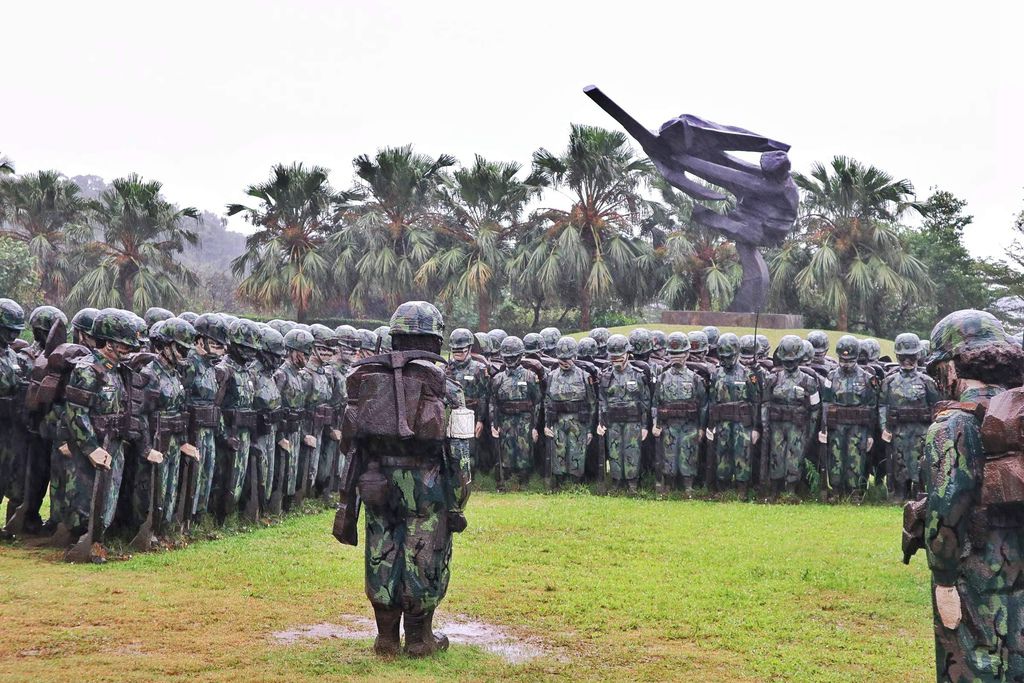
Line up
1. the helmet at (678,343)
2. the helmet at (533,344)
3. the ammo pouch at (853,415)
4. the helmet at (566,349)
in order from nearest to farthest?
the ammo pouch at (853,415) < the helmet at (678,343) < the helmet at (566,349) < the helmet at (533,344)

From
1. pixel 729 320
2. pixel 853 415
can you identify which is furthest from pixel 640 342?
pixel 729 320

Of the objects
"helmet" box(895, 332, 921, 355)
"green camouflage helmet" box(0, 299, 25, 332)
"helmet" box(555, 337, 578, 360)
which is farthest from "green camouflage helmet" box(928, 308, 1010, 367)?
"helmet" box(555, 337, 578, 360)

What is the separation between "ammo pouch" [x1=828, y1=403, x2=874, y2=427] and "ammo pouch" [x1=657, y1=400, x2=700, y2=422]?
1927mm

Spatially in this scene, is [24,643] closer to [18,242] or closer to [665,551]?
[665,551]

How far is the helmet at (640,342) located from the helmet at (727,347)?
1.58m

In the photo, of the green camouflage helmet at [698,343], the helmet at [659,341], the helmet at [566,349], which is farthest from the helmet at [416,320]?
the helmet at [659,341]

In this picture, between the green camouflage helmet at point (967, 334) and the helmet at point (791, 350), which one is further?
the helmet at point (791, 350)

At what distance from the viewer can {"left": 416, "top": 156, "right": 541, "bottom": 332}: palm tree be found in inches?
1170

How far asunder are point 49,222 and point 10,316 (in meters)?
25.5

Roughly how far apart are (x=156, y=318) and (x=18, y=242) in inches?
879

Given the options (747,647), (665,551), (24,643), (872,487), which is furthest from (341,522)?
(872,487)

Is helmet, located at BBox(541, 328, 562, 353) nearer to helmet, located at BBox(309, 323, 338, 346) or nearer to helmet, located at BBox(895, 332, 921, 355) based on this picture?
helmet, located at BBox(309, 323, 338, 346)

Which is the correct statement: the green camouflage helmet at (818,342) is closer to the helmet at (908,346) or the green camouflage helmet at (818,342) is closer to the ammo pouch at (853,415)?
the ammo pouch at (853,415)

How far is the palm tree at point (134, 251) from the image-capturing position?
2983cm
